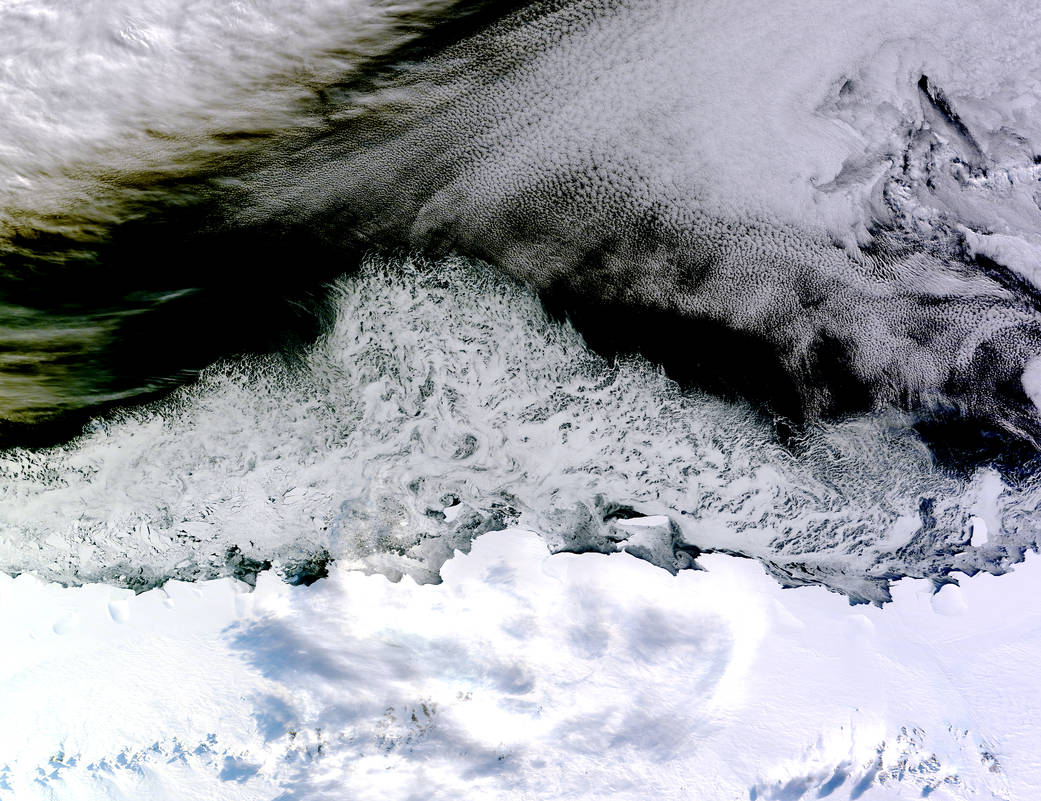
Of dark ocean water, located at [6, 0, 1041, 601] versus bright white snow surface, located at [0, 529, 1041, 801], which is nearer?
dark ocean water, located at [6, 0, 1041, 601]

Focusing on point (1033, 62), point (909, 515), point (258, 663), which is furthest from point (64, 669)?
point (1033, 62)

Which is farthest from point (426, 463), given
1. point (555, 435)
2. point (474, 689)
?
point (474, 689)

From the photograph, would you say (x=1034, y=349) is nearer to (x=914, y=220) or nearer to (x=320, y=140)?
(x=914, y=220)

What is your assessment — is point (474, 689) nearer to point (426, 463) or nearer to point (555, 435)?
point (426, 463)

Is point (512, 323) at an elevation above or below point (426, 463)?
above

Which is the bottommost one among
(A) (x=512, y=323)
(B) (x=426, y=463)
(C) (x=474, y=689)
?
(C) (x=474, y=689)

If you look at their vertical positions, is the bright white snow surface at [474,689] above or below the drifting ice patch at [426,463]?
below
